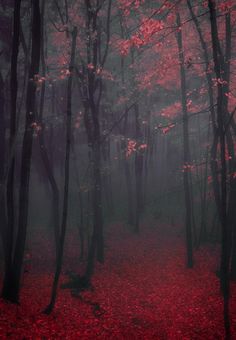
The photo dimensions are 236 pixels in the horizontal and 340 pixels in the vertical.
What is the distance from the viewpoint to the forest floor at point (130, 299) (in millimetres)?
8055

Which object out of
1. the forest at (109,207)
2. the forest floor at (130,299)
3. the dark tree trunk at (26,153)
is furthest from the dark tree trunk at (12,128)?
the forest floor at (130,299)

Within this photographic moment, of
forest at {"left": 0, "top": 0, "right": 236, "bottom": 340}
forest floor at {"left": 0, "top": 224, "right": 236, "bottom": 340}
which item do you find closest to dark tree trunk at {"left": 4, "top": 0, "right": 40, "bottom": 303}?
forest at {"left": 0, "top": 0, "right": 236, "bottom": 340}

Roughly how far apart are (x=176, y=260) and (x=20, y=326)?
9.41 meters

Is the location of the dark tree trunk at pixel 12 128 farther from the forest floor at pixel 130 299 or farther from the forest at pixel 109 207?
the forest floor at pixel 130 299

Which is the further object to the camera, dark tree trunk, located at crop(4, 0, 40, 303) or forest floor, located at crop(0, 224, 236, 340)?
dark tree trunk, located at crop(4, 0, 40, 303)

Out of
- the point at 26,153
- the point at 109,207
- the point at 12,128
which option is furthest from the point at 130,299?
the point at 109,207

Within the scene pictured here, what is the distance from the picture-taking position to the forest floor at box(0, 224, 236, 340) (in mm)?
8055

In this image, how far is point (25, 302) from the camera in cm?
912

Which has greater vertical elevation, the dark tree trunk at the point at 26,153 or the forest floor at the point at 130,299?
the dark tree trunk at the point at 26,153

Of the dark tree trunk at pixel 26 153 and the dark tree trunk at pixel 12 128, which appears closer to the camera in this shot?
the dark tree trunk at pixel 12 128

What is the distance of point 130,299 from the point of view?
429 inches

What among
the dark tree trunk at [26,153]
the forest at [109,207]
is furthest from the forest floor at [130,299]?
the dark tree trunk at [26,153]

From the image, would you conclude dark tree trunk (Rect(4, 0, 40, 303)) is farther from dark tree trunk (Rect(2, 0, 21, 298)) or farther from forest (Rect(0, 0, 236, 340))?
dark tree trunk (Rect(2, 0, 21, 298))

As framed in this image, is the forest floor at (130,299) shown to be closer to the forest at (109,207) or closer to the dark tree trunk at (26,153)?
the forest at (109,207)
